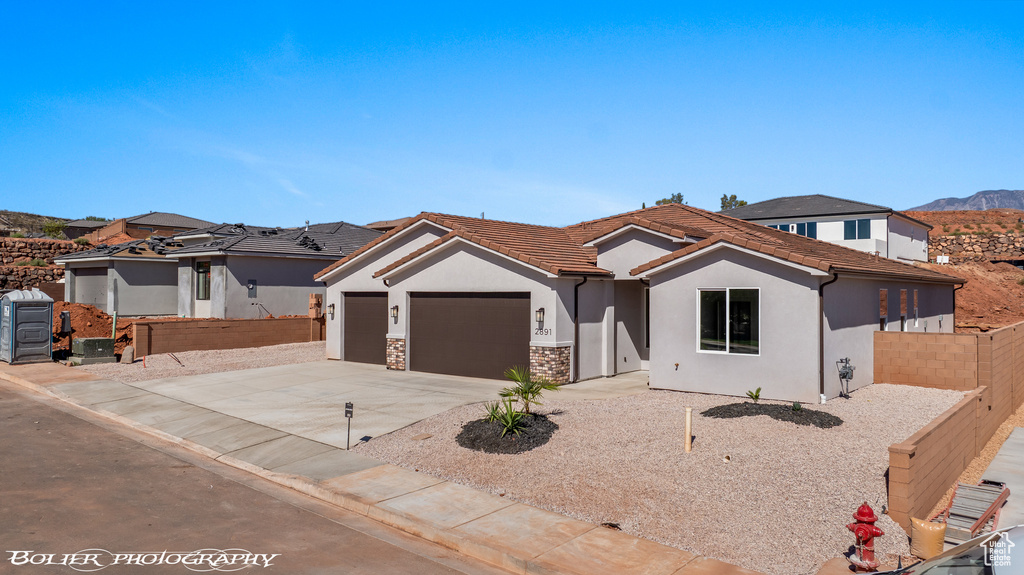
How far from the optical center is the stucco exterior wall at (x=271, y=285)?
2840cm

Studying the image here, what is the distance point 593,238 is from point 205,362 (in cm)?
1369

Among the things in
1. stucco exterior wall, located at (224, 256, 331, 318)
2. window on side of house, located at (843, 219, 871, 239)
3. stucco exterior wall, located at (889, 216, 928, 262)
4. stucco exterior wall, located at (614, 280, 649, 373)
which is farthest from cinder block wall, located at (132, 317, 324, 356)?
stucco exterior wall, located at (889, 216, 928, 262)

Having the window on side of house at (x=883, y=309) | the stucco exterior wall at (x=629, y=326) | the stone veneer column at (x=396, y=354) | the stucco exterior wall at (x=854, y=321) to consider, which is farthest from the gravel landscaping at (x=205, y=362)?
the window on side of house at (x=883, y=309)

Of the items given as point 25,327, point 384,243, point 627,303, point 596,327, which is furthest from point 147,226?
point 596,327

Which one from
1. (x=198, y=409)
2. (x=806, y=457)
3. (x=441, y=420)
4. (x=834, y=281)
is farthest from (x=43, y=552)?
(x=834, y=281)

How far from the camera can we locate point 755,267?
14711 mm

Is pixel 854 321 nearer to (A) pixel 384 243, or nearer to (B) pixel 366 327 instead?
(A) pixel 384 243

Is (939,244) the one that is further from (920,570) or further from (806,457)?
(920,570)

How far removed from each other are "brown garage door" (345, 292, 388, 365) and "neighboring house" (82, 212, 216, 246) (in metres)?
48.1

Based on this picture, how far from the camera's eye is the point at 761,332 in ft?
48.0

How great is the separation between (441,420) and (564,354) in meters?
5.52

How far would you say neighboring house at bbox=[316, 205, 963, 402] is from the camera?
568 inches

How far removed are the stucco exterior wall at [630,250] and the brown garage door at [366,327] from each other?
26.0 feet

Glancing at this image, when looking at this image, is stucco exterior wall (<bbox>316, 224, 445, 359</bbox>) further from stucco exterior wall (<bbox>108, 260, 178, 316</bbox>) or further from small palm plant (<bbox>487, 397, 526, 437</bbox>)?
stucco exterior wall (<bbox>108, 260, 178, 316</bbox>)
